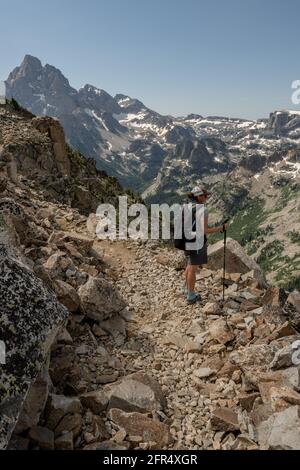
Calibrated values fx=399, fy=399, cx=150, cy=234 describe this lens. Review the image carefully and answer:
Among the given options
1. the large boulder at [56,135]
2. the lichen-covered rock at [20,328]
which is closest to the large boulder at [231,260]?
the lichen-covered rock at [20,328]

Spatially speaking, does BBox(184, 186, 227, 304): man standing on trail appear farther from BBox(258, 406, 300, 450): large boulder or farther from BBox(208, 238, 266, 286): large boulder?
BBox(258, 406, 300, 450): large boulder

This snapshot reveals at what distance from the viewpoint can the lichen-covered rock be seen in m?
6.27

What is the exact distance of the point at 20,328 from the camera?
6.89m

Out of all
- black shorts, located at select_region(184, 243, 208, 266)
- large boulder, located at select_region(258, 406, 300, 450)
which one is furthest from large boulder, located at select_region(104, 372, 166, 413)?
black shorts, located at select_region(184, 243, 208, 266)

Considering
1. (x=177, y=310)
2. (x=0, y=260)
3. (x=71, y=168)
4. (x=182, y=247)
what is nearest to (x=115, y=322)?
(x=177, y=310)

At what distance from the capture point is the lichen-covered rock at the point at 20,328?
6.27 metres

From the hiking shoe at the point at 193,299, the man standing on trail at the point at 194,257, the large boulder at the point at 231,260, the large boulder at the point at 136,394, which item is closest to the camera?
the large boulder at the point at 136,394

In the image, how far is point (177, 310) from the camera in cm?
1470

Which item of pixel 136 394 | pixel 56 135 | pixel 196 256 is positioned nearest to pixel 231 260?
pixel 196 256

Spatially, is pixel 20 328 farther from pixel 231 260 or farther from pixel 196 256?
pixel 231 260

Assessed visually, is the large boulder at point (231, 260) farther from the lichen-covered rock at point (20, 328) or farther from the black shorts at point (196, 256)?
the lichen-covered rock at point (20, 328)
